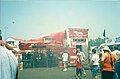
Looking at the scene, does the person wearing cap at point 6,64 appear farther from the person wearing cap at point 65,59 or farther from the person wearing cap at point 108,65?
the person wearing cap at point 108,65

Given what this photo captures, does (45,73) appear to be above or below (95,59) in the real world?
below

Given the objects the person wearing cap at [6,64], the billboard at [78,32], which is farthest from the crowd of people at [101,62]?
the person wearing cap at [6,64]

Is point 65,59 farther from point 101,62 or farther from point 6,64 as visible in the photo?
point 6,64

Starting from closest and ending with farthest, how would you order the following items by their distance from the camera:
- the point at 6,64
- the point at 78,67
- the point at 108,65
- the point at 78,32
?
the point at 6,64 → the point at 108,65 → the point at 78,32 → the point at 78,67

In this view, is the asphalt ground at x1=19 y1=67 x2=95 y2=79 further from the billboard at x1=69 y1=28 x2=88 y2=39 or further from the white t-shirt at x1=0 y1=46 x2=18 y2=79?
the white t-shirt at x1=0 y1=46 x2=18 y2=79

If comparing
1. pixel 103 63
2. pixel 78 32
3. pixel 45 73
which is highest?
pixel 78 32

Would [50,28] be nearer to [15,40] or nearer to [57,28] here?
[57,28]

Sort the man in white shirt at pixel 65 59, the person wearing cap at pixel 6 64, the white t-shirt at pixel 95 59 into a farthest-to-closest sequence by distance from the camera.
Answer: the white t-shirt at pixel 95 59, the man in white shirt at pixel 65 59, the person wearing cap at pixel 6 64

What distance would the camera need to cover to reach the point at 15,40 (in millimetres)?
3363

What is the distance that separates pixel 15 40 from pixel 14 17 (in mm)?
326

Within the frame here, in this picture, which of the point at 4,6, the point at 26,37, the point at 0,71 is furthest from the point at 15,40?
the point at 0,71

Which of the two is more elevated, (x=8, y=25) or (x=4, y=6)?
(x=4, y=6)

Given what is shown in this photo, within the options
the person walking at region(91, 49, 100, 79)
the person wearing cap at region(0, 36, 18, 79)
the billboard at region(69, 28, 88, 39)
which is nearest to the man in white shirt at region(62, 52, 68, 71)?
the billboard at region(69, 28, 88, 39)

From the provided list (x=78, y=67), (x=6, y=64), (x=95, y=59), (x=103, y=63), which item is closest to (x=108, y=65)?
(x=103, y=63)
